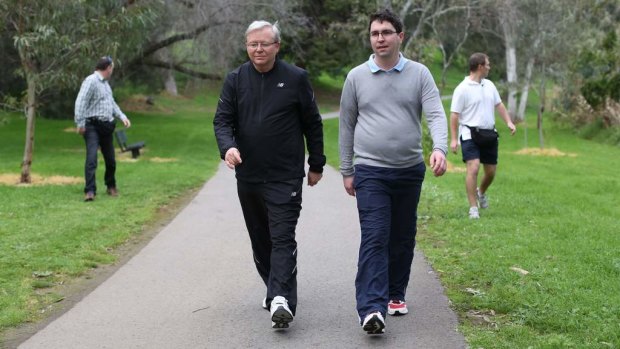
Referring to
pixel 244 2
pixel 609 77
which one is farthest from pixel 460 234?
pixel 609 77

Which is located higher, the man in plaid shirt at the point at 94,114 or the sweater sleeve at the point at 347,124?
the sweater sleeve at the point at 347,124

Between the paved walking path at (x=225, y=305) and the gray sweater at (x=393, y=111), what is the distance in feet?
3.54

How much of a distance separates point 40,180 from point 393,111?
433 inches

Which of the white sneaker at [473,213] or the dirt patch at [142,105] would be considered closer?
the white sneaker at [473,213]

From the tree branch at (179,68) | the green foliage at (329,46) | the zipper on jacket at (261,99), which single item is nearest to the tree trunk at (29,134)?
the zipper on jacket at (261,99)

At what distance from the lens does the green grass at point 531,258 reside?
526 centimetres

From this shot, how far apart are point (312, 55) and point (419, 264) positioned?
3873 cm

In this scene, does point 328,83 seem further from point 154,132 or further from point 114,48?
point 114,48

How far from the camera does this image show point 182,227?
989 centimetres

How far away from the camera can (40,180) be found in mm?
15102

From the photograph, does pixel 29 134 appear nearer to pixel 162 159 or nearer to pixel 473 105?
Answer: pixel 162 159

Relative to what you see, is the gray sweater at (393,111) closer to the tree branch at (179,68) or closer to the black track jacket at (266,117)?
the black track jacket at (266,117)

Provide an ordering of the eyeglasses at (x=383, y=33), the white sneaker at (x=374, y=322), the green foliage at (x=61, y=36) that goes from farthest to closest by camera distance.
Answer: the green foliage at (x=61, y=36)
the eyeglasses at (x=383, y=33)
the white sneaker at (x=374, y=322)

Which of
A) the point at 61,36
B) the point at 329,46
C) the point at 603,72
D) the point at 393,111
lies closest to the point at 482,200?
the point at 393,111
